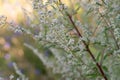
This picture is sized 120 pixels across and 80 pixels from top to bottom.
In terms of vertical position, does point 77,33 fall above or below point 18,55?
below

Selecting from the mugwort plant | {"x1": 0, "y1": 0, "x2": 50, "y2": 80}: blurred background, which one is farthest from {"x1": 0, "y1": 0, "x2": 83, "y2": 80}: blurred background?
the mugwort plant

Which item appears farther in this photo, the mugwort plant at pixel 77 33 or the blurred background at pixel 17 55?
the blurred background at pixel 17 55

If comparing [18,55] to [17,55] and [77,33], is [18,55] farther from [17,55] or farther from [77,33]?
[77,33]

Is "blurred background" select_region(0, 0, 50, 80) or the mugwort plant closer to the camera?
the mugwort plant

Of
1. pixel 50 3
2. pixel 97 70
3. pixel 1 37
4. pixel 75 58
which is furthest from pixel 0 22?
pixel 1 37

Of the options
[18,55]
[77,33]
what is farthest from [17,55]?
[77,33]

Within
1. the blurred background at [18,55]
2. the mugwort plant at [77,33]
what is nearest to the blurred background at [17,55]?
the blurred background at [18,55]

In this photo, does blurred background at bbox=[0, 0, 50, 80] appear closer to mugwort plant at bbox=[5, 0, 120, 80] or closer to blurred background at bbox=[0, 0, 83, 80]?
blurred background at bbox=[0, 0, 83, 80]

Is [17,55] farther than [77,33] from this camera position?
Yes

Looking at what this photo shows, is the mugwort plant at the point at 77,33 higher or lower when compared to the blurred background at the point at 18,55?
lower

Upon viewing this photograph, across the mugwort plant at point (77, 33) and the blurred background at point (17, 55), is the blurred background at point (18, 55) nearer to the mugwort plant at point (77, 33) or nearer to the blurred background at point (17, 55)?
the blurred background at point (17, 55)

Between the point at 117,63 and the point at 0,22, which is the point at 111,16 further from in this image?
the point at 0,22
